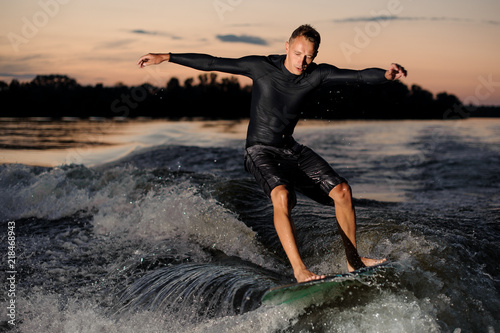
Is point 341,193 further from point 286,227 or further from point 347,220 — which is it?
point 286,227

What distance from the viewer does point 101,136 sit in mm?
29188

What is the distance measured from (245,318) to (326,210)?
5197 millimetres

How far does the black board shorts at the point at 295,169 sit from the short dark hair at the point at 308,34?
120cm

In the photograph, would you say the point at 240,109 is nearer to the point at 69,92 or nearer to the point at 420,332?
the point at 69,92

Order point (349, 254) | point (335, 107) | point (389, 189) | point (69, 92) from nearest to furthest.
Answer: point (349, 254)
point (335, 107)
point (389, 189)
point (69, 92)

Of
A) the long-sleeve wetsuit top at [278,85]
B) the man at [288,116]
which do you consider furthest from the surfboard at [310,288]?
the long-sleeve wetsuit top at [278,85]

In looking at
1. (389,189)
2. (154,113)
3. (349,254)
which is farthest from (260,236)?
(154,113)

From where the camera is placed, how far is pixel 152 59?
5.75 m

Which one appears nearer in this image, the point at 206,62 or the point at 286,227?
the point at 286,227

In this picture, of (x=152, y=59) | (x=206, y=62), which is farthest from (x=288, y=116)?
(x=152, y=59)

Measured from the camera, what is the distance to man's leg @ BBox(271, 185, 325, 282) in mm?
4816

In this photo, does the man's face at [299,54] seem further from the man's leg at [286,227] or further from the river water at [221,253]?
the river water at [221,253]

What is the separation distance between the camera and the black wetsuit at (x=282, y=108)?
551 cm

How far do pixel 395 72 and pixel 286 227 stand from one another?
197 centimetres
